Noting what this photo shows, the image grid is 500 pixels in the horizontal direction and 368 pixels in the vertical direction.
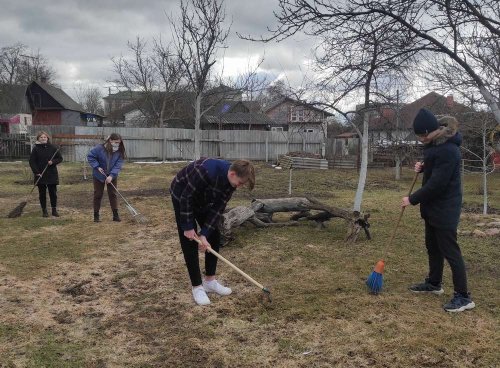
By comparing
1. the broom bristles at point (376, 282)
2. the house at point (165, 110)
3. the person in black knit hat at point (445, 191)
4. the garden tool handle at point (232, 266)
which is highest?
the house at point (165, 110)

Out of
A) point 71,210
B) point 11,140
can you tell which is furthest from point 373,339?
point 11,140

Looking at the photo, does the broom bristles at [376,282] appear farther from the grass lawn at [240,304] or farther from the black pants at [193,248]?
the black pants at [193,248]

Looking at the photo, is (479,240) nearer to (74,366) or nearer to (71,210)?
(74,366)

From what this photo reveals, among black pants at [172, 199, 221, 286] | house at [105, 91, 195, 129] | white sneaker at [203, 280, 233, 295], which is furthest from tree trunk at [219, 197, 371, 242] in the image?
house at [105, 91, 195, 129]

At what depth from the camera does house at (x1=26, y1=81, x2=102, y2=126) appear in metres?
44.6

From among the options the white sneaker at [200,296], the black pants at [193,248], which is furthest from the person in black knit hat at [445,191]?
the white sneaker at [200,296]

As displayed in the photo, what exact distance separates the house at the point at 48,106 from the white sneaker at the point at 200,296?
1755 inches

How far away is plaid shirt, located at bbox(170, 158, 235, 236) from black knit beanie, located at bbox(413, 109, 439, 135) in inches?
69.7

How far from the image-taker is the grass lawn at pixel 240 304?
327 centimetres

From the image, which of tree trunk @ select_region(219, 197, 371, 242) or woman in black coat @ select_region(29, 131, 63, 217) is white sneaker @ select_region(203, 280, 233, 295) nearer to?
tree trunk @ select_region(219, 197, 371, 242)

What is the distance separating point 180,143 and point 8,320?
73.1ft

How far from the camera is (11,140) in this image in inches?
963

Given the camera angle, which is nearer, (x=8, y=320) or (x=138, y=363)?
(x=138, y=363)

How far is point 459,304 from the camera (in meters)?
4.01
